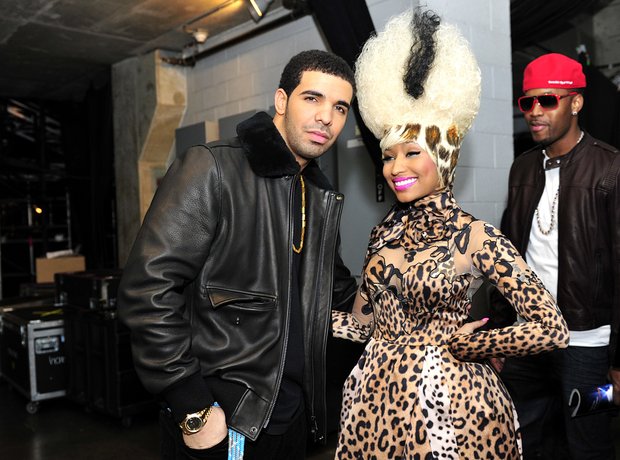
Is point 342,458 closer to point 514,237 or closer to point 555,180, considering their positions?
point 514,237

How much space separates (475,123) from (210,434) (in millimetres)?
2348

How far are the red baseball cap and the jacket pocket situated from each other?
1.52 meters

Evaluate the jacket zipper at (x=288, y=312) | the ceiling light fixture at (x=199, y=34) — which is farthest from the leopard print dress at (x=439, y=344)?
the ceiling light fixture at (x=199, y=34)

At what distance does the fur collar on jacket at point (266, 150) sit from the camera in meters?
1.49

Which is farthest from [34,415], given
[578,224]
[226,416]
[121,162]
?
[578,224]

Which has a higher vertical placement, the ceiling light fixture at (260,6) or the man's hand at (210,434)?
the ceiling light fixture at (260,6)

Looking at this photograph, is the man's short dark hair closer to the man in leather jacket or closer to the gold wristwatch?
the man in leather jacket

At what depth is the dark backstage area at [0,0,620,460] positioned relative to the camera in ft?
4.62

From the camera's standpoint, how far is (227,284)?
1438 millimetres

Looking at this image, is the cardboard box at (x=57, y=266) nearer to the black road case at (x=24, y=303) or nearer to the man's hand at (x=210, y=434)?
the black road case at (x=24, y=303)

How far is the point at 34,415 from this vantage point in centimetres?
401

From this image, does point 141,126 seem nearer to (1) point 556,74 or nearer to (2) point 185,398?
(1) point 556,74

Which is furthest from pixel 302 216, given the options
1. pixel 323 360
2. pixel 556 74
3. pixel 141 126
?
pixel 141 126

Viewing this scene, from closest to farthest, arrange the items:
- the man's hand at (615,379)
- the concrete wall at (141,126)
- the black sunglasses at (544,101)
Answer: the man's hand at (615,379) < the black sunglasses at (544,101) < the concrete wall at (141,126)
